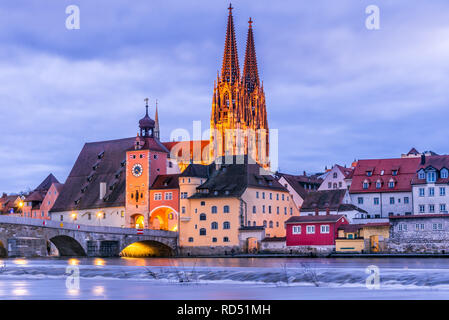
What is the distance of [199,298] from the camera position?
2991cm

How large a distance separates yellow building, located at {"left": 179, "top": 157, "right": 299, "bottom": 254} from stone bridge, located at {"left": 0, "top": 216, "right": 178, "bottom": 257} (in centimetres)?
336

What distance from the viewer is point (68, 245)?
86250 mm

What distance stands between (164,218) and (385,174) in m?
27.4

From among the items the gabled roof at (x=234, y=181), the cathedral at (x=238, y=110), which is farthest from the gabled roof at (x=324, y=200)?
the cathedral at (x=238, y=110)

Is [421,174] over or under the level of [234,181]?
over

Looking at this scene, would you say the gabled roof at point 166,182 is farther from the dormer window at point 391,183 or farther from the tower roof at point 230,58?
the tower roof at point 230,58

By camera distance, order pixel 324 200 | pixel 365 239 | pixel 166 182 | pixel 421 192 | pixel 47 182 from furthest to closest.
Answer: pixel 47 182 < pixel 166 182 < pixel 324 200 < pixel 421 192 < pixel 365 239

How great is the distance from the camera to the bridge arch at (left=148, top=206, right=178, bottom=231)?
10206 cm

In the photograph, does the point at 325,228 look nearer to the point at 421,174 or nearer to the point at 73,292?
the point at 421,174

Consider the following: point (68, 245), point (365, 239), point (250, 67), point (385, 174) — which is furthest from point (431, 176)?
point (250, 67)

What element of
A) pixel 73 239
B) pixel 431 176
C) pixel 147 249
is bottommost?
pixel 147 249

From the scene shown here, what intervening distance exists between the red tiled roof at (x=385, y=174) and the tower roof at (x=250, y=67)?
223 feet
